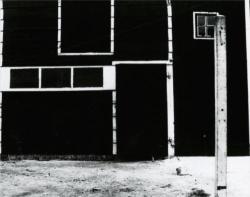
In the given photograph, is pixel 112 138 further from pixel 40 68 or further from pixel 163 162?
pixel 40 68

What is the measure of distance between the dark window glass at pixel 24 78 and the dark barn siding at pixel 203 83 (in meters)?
4.54

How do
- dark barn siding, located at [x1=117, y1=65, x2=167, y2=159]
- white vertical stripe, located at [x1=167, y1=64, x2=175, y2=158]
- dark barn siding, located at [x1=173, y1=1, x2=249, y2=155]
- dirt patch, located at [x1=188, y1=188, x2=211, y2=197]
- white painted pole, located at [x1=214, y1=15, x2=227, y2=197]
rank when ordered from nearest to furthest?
1. white painted pole, located at [x1=214, y1=15, x2=227, y2=197]
2. dirt patch, located at [x1=188, y1=188, x2=211, y2=197]
3. dark barn siding, located at [x1=117, y1=65, x2=167, y2=159]
4. white vertical stripe, located at [x1=167, y1=64, x2=175, y2=158]
5. dark barn siding, located at [x1=173, y1=1, x2=249, y2=155]

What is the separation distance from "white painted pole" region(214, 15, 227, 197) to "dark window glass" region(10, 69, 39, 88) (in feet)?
28.0

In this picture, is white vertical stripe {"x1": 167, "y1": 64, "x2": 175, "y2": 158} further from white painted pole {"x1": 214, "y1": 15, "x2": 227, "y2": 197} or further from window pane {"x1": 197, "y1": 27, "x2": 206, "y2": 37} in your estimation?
white painted pole {"x1": 214, "y1": 15, "x2": 227, "y2": 197}

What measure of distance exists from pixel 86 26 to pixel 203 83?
4.20 metres

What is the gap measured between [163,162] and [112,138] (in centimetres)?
194

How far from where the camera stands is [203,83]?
14148 mm

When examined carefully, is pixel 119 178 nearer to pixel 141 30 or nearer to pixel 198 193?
pixel 198 193

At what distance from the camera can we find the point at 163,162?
12914 mm

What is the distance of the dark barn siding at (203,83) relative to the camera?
1400 centimetres

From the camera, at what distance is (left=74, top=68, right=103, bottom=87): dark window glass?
14.2 m

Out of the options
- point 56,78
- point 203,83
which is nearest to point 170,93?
point 203,83

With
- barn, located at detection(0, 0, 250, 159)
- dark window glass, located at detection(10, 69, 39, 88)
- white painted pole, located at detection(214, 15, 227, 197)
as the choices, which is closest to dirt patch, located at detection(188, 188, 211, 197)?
white painted pole, located at detection(214, 15, 227, 197)

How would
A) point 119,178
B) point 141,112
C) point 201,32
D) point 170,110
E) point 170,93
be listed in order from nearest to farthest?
point 119,178, point 141,112, point 170,110, point 170,93, point 201,32
